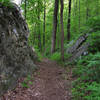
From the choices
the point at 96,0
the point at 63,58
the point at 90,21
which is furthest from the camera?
the point at 96,0

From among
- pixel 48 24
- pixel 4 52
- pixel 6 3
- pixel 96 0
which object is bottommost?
pixel 4 52

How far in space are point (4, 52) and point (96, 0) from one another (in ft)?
61.3

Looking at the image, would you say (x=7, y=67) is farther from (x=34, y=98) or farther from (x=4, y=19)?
(x=4, y=19)

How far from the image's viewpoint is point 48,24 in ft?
75.0

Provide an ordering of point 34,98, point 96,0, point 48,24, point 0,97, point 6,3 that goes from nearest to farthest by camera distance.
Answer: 1. point 0,97
2. point 34,98
3. point 6,3
4. point 96,0
5. point 48,24

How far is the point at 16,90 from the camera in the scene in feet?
12.4

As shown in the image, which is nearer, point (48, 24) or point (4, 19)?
point (4, 19)

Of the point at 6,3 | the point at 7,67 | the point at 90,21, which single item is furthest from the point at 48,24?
the point at 7,67

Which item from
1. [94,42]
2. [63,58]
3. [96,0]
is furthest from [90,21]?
[96,0]

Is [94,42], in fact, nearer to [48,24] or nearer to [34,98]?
[34,98]

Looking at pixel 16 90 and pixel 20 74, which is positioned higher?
pixel 20 74

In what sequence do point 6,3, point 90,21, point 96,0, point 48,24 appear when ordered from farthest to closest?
point 48,24
point 96,0
point 90,21
point 6,3

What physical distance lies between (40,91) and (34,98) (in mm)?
593

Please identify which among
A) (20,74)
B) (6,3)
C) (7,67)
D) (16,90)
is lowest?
(16,90)
